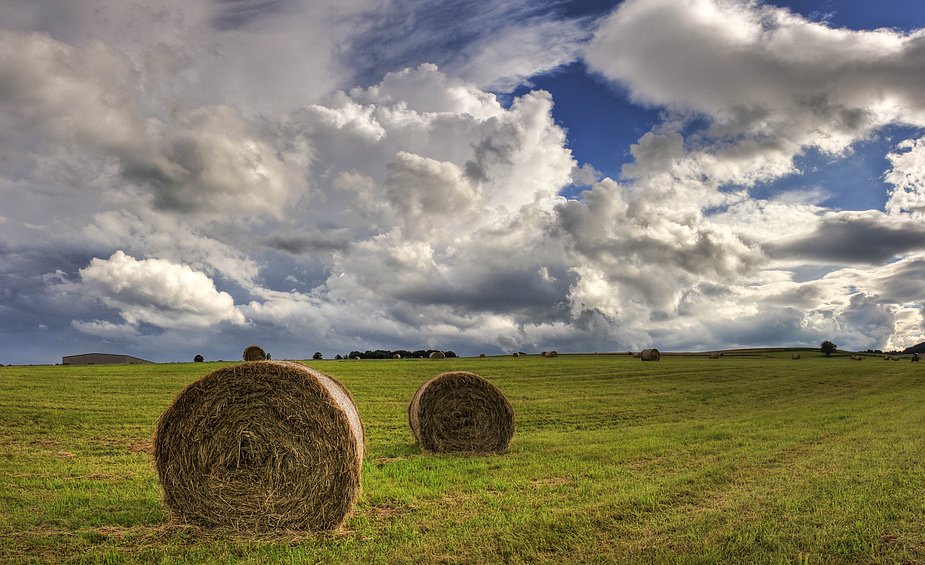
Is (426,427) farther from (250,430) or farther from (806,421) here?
(806,421)

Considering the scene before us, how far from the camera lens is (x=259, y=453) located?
24.9ft

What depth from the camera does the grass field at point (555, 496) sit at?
5914 mm

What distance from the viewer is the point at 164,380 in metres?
29.0

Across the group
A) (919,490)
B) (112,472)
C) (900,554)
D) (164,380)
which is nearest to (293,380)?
(112,472)

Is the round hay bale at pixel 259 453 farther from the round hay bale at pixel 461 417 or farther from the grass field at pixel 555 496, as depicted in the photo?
the round hay bale at pixel 461 417

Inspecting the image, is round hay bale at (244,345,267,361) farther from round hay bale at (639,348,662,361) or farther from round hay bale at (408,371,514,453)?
round hay bale at (639,348,662,361)

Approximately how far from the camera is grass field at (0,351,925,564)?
19.4 ft

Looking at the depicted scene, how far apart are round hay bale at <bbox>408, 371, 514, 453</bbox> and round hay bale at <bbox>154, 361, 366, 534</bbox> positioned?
200 inches

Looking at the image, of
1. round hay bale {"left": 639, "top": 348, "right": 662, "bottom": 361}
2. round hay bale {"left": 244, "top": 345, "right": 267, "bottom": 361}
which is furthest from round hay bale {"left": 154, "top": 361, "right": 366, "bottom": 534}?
round hay bale {"left": 639, "top": 348, "right": 662, "bottom": 361}

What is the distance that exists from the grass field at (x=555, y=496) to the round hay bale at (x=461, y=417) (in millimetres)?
564

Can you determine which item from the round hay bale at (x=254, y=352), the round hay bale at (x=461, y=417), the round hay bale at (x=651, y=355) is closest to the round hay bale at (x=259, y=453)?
the round hay bale at (x=461, y=417)

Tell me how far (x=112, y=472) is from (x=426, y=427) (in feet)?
21.4

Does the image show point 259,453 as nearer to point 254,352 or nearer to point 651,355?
point 254,352

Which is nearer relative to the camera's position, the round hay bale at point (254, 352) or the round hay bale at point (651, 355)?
the round hay bale at point (254, 352)
